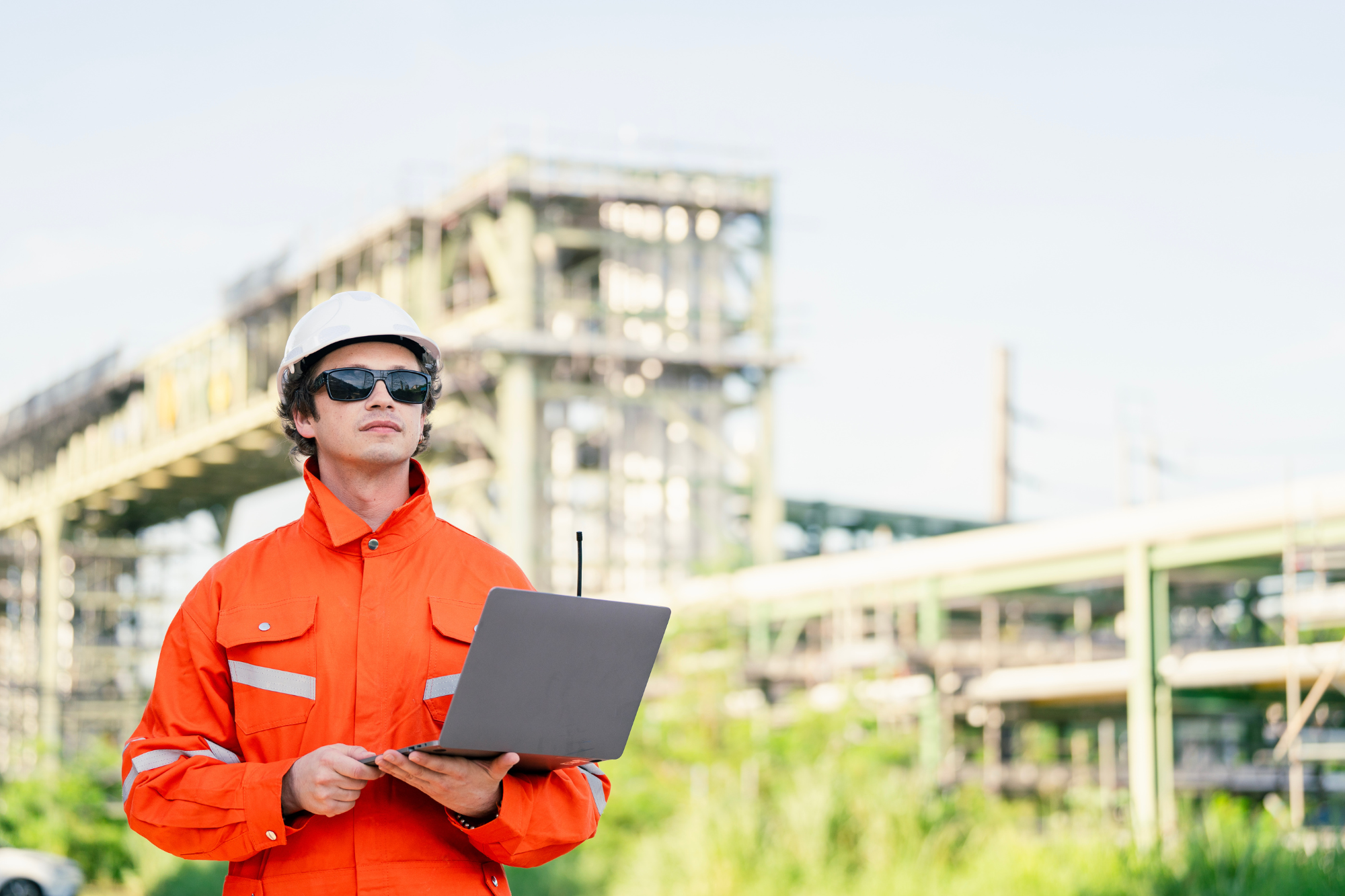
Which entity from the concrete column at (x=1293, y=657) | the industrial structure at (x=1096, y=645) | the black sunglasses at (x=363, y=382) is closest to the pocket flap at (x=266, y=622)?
the black sunglasses at (x=363, y=382)

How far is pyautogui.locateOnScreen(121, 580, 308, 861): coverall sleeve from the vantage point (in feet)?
10.5

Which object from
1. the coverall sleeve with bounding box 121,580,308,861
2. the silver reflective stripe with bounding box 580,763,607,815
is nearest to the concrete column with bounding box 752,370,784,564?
the silver reflective stripe with bounding box 580,763,607,815

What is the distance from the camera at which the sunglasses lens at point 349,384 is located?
3555 mm

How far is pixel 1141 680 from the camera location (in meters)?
21.1

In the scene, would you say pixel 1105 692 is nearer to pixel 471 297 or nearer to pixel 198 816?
pixel 471 297

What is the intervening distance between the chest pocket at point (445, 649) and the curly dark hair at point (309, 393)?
0.46m

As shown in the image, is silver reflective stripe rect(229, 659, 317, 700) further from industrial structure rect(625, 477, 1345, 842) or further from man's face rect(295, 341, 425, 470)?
industrial structure rect(625, 477, 1345, 842)

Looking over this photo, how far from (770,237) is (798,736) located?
17757 mm

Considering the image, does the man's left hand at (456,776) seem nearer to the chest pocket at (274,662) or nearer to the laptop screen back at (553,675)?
the laptop screen back at (553,675)

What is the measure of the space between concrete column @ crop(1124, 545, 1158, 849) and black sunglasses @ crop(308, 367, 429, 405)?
61.6ft

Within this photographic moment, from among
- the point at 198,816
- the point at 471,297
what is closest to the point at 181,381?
the point at 471,297

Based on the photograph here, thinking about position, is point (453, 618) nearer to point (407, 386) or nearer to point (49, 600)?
point (407, 386)

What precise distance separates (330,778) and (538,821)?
48cm

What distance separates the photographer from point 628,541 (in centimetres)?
3447
